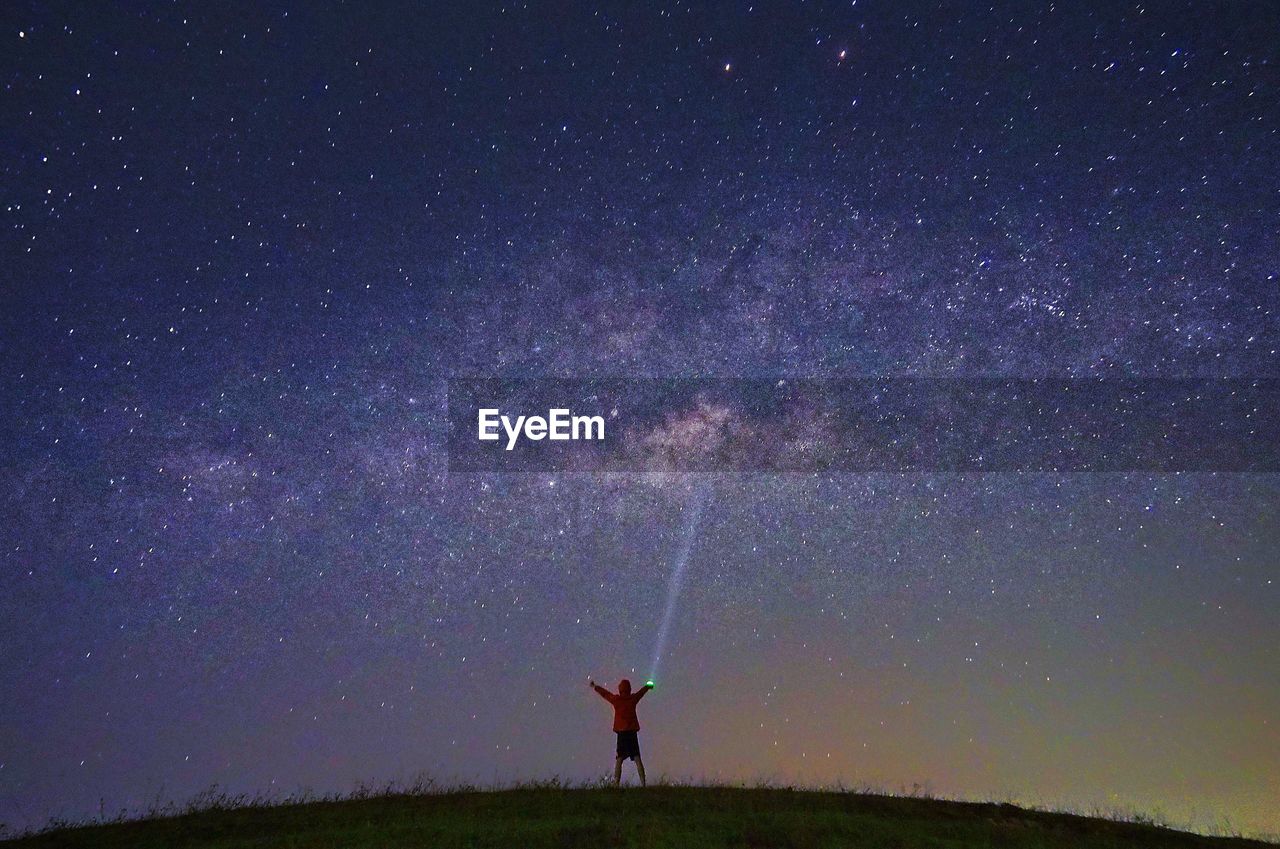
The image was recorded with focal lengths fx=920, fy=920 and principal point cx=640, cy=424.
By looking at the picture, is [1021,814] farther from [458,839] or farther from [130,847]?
[130,847]

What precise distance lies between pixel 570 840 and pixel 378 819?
4155 millimetres

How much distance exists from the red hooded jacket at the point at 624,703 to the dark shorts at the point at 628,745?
0.37ft

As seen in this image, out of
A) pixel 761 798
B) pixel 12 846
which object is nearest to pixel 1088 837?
pixel 761 798

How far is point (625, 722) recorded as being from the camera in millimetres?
18859

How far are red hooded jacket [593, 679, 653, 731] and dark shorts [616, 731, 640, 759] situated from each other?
0.37ft

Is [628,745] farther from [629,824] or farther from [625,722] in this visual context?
[629,824]

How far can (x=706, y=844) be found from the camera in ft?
43.0

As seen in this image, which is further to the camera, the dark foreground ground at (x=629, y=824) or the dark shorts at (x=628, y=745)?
the dark shorts at (x=628, y=745)

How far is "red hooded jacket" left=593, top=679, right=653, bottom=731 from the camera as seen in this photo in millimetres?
18875

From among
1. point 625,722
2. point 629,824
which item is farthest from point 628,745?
point 629,824

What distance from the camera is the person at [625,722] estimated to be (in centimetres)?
1875

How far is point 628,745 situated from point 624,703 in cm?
82

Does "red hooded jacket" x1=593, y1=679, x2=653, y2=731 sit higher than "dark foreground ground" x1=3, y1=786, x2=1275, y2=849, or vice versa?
"red hooded jacket" x1=593, y1=679, x2=653, y2=731

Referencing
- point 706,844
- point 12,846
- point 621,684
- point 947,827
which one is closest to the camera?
point 706,844
